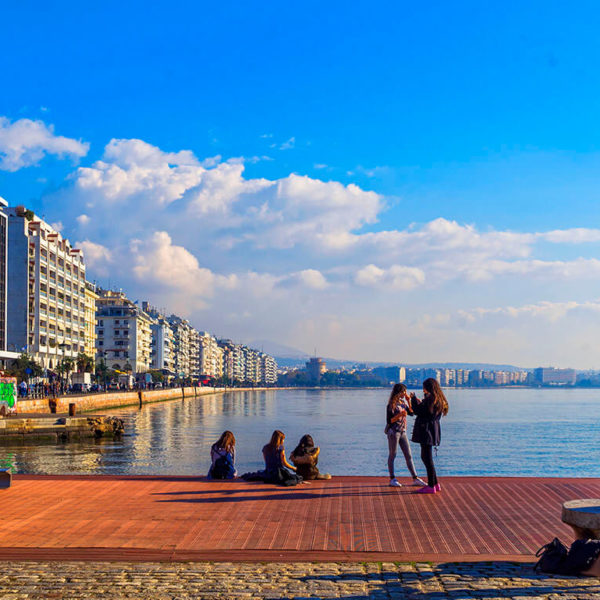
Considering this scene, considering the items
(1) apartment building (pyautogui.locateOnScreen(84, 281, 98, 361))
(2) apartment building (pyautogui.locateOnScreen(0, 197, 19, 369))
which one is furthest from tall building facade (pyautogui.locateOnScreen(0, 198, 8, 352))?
(1) apartment building (pyautogui.locateOnScreen(84, 281, 98, 361))

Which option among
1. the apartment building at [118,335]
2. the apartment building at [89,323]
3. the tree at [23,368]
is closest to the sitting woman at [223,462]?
the tree at [23,368]

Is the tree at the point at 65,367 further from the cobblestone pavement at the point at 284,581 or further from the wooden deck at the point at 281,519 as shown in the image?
the cobblestone pavement at the point at 284,581

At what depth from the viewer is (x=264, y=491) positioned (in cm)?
1251

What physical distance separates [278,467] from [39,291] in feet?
276

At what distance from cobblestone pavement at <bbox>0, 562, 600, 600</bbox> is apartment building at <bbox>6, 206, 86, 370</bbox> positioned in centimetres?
8280

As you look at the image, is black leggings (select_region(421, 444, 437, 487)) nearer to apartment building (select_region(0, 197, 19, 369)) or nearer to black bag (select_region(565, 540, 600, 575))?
black bag (select_region(565, 540, 600, 575))

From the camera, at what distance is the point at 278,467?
1327 cm

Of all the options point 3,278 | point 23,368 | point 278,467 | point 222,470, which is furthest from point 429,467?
point 3,278

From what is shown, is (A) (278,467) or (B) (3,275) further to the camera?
(B) (3,275)

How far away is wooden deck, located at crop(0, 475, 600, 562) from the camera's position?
846 cm

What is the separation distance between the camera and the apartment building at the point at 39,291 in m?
86.1

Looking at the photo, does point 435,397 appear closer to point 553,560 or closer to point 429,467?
point 429,467

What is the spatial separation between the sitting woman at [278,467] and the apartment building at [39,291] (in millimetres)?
78005

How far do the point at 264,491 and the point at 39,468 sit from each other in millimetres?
18953
